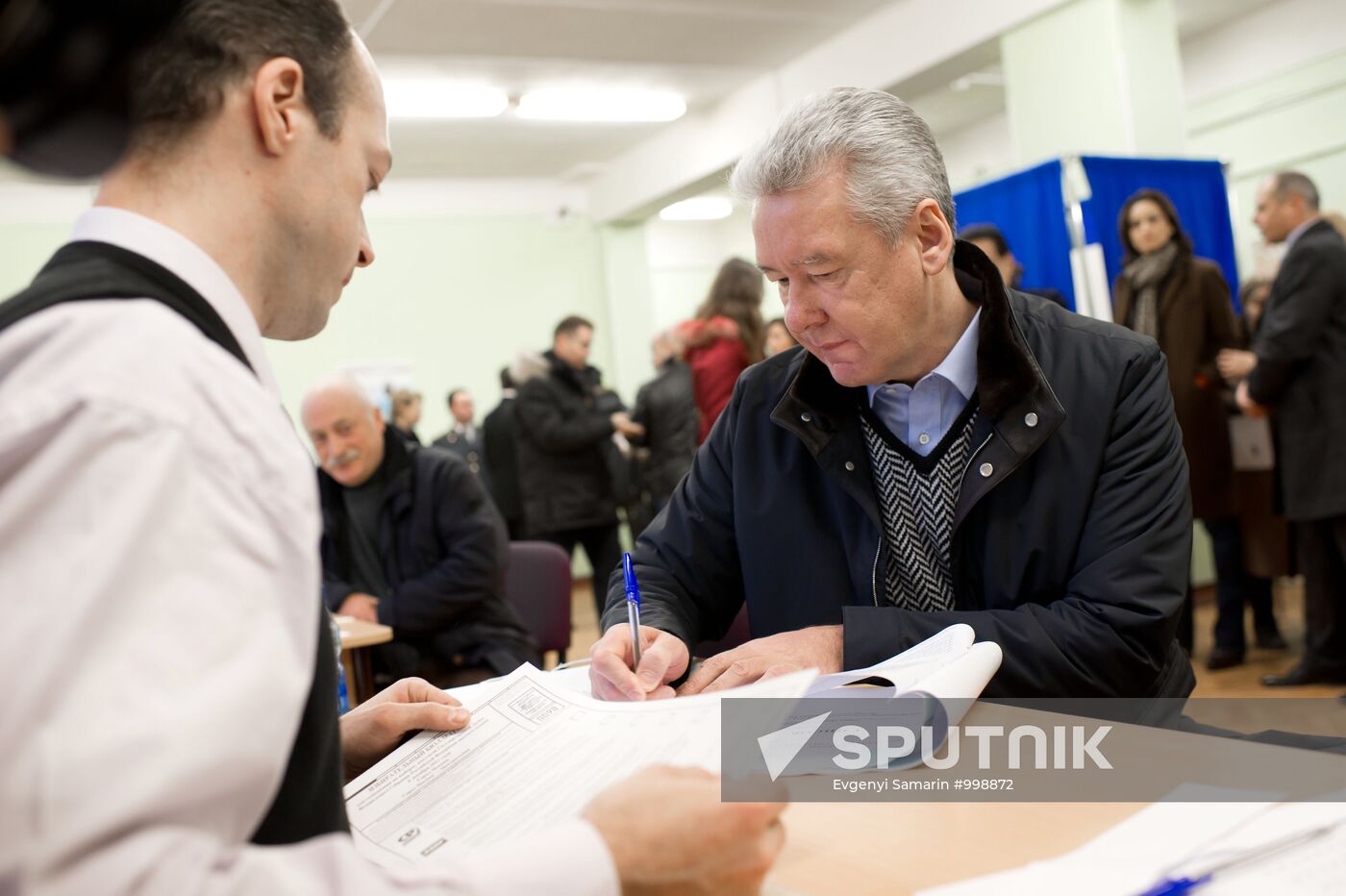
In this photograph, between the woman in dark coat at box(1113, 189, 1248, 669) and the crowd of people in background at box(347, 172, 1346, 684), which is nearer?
the crowd of people in background at box(347, 172, 1346, 684)

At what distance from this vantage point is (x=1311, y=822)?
0.79 m

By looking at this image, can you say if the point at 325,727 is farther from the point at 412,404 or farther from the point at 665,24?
the point at 412,404

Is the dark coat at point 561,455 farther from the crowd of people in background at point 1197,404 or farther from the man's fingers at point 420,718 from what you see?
the man's fingers at point 420,718

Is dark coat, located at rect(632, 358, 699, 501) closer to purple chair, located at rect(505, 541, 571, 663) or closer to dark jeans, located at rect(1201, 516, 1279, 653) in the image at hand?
purple chair, located at rect(505, 541, 571, 663)

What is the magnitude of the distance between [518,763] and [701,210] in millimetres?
10880

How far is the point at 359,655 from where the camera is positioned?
10.3 feet

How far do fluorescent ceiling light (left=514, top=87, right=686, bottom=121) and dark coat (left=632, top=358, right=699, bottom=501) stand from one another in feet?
7.86

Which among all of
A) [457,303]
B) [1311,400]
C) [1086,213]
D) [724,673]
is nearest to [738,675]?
[724,673]

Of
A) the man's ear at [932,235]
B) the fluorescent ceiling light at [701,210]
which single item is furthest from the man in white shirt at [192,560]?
the fluorescent ceiling light at [701,210]

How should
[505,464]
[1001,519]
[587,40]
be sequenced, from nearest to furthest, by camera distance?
[1001,519] → [587,40] → [505,464]

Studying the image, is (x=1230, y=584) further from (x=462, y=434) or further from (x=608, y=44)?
(x=462, y=434)

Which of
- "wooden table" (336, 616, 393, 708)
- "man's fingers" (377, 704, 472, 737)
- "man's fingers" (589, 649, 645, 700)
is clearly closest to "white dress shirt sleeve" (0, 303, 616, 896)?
"man's fingers" (377, 704, 472, 737)

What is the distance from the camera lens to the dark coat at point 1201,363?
443cm

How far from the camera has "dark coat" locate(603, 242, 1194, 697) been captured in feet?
4.47
